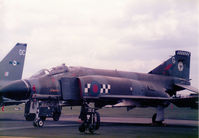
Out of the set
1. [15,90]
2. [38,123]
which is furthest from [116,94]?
[15,90]

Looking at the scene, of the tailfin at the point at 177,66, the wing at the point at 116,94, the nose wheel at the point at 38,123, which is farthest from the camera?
the tailfin at the point at 177,66

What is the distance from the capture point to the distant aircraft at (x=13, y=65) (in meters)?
23.6

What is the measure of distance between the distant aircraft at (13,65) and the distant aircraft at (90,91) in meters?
5.28

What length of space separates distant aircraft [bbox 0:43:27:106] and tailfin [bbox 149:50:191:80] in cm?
964

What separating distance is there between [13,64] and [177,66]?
11926 mm

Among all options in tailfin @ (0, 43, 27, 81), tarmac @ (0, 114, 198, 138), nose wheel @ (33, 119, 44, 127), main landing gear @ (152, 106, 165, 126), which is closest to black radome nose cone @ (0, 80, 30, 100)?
tarmac @ (0, 114, 198, 138)

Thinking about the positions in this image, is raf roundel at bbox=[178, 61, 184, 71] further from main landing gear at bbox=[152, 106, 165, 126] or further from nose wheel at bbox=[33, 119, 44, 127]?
nose wheel at bbox=[33, 119, 44, 127]

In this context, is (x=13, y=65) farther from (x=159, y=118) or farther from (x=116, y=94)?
(x=159, y=118)

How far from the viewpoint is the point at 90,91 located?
53.5ft

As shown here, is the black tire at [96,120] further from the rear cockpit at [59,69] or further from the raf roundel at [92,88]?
the rear cockpit at [59,69]

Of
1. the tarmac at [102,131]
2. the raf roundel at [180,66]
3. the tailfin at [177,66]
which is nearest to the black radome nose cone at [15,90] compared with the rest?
the tarmac at [102,131]

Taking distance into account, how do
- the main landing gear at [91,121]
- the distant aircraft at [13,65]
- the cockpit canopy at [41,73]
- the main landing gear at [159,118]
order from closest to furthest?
the main landing gear at [91,121] → the cockpit canopy at [41,73] → the main landing gear at [159,118] → the distant aircraft at [13,65]

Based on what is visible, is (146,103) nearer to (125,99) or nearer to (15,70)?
(125,99)

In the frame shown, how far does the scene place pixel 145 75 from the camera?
71.5 feet
